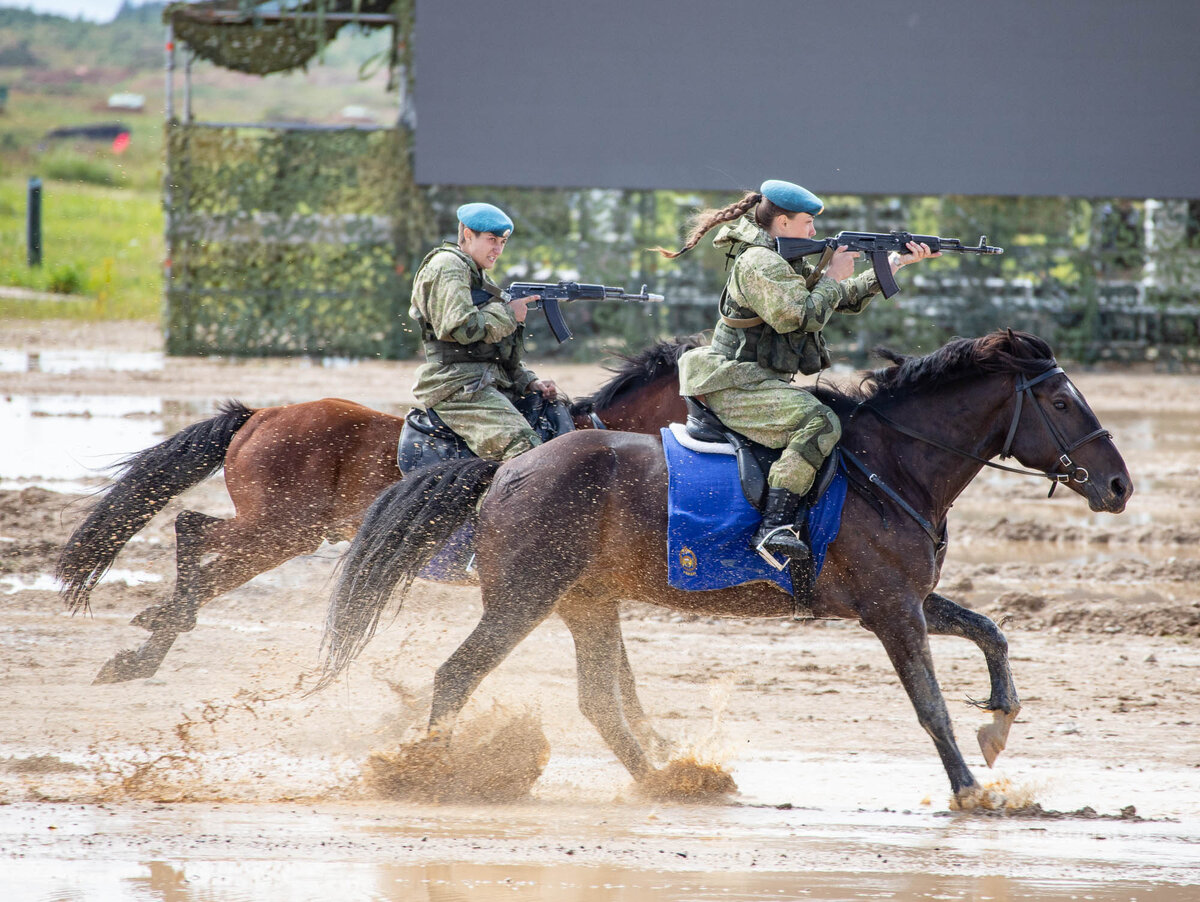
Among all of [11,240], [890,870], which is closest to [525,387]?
[890,870]

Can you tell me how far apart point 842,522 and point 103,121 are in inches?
2021

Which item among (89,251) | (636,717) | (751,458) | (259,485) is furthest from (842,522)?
(89,251)

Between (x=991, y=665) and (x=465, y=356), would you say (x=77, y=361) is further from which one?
(x=991, y=665)

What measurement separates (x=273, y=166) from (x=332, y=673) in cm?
1460

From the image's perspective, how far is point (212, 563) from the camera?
6430mm

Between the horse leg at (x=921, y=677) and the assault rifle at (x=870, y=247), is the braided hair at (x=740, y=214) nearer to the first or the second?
the assault rifle at (x=870, y=247)

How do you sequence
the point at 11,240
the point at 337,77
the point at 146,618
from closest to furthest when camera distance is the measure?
the point at 146,618
the point at 11,240
the point at 337,77

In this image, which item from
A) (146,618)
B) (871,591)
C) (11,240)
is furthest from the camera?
(11,240)

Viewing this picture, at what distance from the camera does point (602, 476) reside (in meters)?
5.22

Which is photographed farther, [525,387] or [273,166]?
[273,166]

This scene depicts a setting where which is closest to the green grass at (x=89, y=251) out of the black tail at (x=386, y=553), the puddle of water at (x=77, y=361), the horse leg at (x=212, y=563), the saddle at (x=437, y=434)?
the puddle of water at (x=77, y=361)

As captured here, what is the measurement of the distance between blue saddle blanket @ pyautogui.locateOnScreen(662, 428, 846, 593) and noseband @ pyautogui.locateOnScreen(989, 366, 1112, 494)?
728mm

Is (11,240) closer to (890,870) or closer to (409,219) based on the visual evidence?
(409,219)

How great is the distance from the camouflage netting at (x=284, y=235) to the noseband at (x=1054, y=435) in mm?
13881
